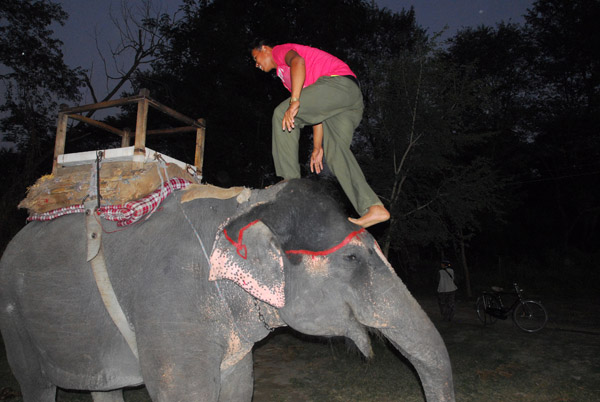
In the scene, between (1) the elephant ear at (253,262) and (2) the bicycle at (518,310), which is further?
(2) the bicycle at (518,310)

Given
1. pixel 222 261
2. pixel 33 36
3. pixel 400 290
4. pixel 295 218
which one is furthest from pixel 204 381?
pixel 33 36

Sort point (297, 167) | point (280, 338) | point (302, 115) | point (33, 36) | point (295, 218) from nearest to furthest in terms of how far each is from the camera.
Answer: point (295, 218)
point (302, 115)
point (297, 167)
point (280, 338)
point (33, 36)

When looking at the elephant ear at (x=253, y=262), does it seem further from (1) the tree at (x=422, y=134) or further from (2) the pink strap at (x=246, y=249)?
(1) the tree at (x=422, y=134)

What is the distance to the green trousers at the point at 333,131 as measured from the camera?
2750mm

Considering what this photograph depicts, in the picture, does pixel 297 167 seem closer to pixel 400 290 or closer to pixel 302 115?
pixel 302 115

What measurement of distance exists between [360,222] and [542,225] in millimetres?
33387

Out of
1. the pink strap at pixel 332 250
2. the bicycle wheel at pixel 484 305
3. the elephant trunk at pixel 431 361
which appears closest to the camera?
the elephant trunk at pixel 431 361

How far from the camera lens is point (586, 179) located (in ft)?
90.7

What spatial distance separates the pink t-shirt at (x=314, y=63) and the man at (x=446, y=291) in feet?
35.6

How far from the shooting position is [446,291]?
1245 cm

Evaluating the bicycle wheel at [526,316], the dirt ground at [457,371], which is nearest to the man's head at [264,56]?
the dirt ground at [457,371]

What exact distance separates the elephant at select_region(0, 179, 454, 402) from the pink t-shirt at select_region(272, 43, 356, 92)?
2.84 ft

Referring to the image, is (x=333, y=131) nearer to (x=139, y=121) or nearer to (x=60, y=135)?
(x=139, y=121)

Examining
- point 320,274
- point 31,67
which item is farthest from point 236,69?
point 320,274
